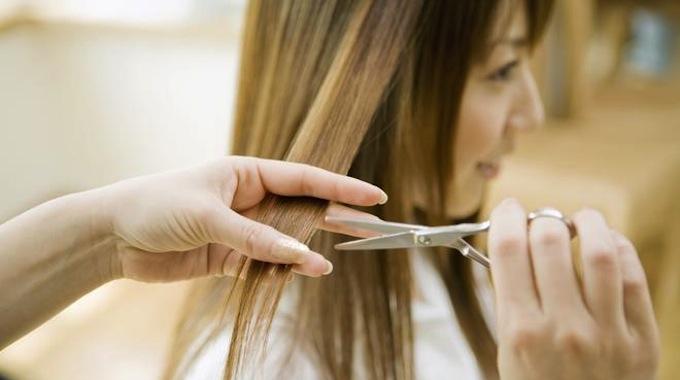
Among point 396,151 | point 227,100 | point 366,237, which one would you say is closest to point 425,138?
point 396,151

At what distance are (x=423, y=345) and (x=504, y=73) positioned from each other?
359mm

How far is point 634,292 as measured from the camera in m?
0.58

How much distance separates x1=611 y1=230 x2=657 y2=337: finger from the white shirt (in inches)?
13.8

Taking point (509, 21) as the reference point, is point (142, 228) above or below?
below

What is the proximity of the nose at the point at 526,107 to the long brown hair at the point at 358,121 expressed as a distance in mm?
64

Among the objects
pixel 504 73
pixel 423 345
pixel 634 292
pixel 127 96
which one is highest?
pixel 127 96

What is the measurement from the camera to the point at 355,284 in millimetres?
935

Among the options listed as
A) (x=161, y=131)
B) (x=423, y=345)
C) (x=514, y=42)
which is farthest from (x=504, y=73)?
(x=161, y=131)

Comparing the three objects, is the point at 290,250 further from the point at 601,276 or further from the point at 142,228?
the point at 601,276

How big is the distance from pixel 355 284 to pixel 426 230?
308 millimetres

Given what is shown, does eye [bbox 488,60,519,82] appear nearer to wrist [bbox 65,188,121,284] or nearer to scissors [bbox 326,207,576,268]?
scissors [bbox 326,207,576,268]

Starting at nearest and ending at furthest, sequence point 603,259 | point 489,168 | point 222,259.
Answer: point 603,259 < point 222,259 < point 489,168

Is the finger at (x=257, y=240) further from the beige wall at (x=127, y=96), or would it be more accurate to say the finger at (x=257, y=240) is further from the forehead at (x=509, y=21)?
the beige wall at (x=127, y=96)

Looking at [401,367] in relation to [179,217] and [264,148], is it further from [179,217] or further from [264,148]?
[179,217]
